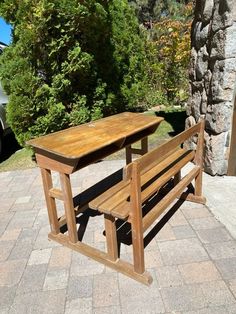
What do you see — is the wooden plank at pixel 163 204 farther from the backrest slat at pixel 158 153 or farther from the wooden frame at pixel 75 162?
the backrest slat at pixel 158 153

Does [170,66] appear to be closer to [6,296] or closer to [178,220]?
[178,220]

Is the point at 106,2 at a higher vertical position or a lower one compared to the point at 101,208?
higher

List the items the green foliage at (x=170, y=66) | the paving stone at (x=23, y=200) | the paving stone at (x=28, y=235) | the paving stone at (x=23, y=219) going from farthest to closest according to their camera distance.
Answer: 1. the green foliage at (x=170, y=66)
2. the paving stone at (x=23, y=200)
3. the paving stone at (x=23, y=219)
4. the paving stone at (x=28, y=235)

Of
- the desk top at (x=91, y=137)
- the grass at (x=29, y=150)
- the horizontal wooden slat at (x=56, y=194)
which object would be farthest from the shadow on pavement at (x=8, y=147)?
the horizontal wooden slat at (x=56, y=194)

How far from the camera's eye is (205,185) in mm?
3434

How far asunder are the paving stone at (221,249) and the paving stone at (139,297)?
57 centimetres

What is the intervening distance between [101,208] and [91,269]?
1.90 feet

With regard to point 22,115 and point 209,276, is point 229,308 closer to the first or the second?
point 209,276

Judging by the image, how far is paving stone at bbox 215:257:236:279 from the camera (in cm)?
207

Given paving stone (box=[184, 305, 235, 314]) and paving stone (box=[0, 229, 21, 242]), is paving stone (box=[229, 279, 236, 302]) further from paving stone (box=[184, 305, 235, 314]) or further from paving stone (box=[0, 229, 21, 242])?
paving stone (box=[0, 229, 21, 242])

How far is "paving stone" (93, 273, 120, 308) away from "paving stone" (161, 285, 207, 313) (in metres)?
0.34

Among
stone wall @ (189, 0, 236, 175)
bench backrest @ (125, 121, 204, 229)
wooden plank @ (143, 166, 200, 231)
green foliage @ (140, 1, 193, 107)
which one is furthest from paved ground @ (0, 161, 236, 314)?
green foliage @ (140, 1, 193, 107)

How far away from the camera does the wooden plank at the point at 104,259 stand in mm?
2066

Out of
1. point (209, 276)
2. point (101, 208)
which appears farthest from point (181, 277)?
point (101, 208)
